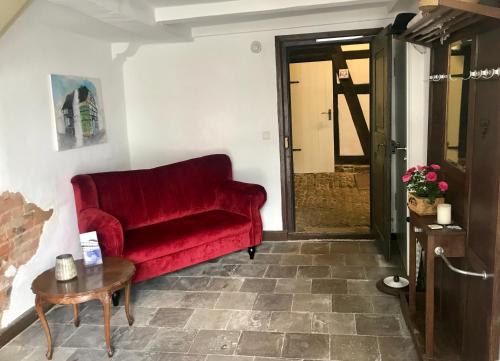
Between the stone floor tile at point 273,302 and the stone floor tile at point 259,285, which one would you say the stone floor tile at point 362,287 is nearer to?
the stone floor tile at point 273,302

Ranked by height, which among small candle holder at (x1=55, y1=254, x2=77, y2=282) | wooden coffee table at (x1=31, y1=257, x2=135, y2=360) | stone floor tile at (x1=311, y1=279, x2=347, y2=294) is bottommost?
stone floor tile at (x1=311, y1=279, x2=347, y2=294)

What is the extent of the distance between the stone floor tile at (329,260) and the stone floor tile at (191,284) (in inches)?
39.8

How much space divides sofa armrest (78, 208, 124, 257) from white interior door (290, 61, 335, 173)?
4.84 m

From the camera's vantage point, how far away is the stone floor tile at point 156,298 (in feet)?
10.7

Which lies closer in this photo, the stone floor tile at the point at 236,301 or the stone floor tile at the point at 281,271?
the stone floor tile at the point at 236,301

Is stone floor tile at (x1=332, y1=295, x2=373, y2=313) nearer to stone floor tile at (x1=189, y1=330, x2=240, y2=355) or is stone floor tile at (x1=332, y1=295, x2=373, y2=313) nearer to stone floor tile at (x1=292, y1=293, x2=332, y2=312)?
stone floor tile at (x1=292, y1=293, x2=332, y2=312)

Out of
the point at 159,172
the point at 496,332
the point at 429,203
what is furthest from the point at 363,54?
the point at 496,332

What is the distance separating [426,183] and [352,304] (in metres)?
1.12

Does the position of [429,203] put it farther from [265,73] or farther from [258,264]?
[265,73]

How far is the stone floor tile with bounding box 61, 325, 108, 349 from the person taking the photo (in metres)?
2.75

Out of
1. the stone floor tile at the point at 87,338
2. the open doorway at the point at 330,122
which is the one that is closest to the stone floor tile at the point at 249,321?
the stone floor tile at the point at 87,338

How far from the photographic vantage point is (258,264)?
397 cm

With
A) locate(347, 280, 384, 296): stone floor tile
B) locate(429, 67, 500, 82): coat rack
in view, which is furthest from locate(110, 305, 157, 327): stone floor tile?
locate(429, 67, 500, 82): coat rack

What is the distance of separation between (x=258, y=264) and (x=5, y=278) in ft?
6.65
